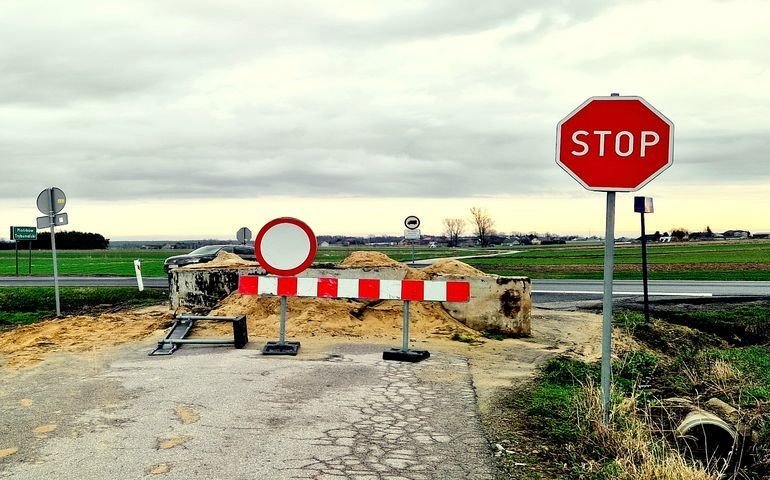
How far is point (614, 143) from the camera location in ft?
17.6

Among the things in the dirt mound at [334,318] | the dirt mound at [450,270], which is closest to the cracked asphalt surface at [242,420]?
the dirt mound at [334,318]

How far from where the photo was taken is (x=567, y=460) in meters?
4.98

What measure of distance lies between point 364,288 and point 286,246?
4.27ft

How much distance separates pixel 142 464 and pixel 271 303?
7219 millimetres

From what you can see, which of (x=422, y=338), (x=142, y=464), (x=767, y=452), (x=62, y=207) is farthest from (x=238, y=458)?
(x=62, y=207)

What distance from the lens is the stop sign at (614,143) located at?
207 inches

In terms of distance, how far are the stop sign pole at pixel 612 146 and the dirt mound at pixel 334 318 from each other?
235 inches

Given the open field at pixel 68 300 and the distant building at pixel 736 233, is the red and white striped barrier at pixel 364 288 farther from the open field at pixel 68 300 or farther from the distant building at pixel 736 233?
the distant building at pixel 736 233

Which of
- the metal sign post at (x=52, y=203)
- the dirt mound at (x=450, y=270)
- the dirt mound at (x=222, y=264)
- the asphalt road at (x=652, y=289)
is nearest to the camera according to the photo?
the dirt mound at (x=450, y=270)

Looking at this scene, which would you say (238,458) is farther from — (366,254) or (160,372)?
(366,254)

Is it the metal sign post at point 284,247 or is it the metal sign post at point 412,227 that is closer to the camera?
the metal sign post at point 284,247

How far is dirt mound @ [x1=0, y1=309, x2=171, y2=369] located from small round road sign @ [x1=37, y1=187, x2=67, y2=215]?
14.1ft

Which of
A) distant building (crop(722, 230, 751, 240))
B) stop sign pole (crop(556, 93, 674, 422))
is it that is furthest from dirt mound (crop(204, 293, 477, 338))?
distant building (crop(722, 230, 751, 240))

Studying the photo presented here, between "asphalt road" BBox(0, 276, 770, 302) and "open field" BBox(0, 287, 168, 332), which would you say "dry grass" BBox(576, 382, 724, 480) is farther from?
"open field" BBox(0, 287, 168, 332)
